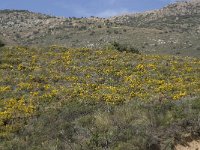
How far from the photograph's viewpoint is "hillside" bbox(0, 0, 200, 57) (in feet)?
208

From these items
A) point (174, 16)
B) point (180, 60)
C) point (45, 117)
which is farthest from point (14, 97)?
point (174, 16)

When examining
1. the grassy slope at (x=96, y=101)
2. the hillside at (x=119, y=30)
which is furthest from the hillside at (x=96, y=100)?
the hillside at (x=119, y=30)

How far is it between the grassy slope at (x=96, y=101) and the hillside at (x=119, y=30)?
1056 inches

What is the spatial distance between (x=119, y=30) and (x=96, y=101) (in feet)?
177

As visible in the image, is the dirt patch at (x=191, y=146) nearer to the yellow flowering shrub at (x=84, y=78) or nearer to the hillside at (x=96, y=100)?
the hillside at (x=96, y=100)

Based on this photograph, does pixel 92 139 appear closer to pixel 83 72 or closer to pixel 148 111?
pixel 148 111

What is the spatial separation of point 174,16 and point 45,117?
8208 centimetres

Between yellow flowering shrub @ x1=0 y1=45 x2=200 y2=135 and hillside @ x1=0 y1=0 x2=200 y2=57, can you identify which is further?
hillside @ x1=0 y1=0 x2=200 y2=57

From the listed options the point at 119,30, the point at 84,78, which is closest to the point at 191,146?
the point at 84,78

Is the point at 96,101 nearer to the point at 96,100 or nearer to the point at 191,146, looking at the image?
the point at 96,100

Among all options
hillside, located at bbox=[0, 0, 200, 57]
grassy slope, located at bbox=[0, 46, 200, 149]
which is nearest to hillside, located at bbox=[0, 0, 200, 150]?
grassy slope, located at bbox=[0, 46, 200, 149]

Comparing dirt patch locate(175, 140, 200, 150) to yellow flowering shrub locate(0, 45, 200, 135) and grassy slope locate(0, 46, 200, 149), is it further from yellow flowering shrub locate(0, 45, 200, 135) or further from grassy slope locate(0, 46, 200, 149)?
yellow flowering shrub locate(0, 45, 200, 135)

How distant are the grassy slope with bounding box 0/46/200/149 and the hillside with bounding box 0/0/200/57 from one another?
26811 mm

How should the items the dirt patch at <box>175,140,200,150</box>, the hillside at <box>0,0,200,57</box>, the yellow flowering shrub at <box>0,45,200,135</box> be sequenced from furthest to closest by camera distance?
1. the hillside at <box>0,0,200,57</box>
2. the yellow flowering shrub at <box>0,45,200,135</box>
3. the dirt patch at <box>175,140,200,150</box>
